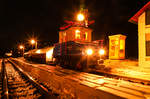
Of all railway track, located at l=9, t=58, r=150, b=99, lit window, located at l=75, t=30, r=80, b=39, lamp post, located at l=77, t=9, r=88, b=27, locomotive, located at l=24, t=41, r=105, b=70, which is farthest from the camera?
lamp post, located at l=77, t=9, r=88, b=27

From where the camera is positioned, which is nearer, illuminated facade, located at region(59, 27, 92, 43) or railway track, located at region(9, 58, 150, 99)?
railway track, located at region(9, 58, 150, 99)

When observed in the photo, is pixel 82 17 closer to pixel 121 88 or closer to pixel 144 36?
pixel 144 36

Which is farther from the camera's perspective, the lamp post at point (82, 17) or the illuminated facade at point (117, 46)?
the illuminated facade at point (117, 46)

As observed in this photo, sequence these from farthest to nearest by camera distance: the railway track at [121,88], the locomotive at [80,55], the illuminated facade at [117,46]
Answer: the illuminated facade at [117,46] → the locomotive at [80,55] → the railway track at [121,88]

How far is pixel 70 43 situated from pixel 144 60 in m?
6.75

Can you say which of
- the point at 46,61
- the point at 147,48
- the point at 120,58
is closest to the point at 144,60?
the point at 147,48

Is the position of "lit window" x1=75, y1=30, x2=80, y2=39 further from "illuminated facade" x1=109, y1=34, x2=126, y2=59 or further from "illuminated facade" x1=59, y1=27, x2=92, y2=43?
"illuminated facade" x1=109, y1=34, x2=126, y2=59

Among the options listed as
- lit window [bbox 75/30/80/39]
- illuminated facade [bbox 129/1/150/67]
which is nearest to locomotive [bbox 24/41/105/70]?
lit window [bbox 75/30/80/39]

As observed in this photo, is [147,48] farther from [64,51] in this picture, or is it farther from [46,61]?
[46,61]

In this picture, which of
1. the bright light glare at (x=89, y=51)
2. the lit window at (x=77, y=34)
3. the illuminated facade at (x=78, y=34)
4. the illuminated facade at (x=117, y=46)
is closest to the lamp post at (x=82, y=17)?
the illuminated facade at (x=78, y=34)

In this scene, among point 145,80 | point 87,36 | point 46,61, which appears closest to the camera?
point 145,80

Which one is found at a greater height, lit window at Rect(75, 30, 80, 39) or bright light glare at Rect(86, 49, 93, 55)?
lit window at Rect(75, 30, 80, 39)

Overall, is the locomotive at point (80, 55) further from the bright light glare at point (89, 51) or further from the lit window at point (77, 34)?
the lit window at point (77, 34)

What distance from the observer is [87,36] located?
12.0 m
